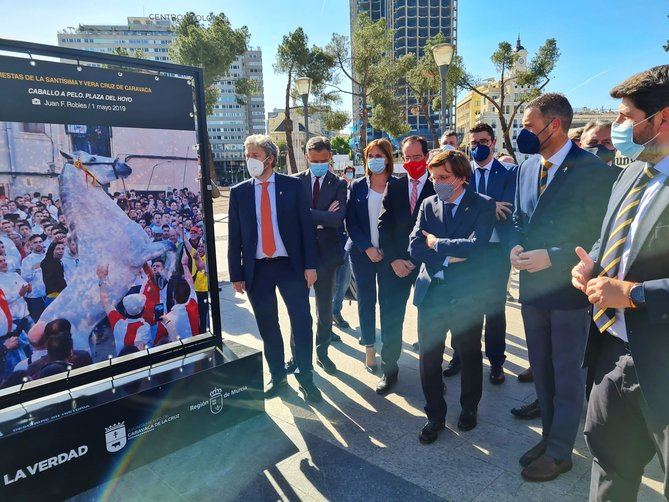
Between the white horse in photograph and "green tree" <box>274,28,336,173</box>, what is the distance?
2765cm

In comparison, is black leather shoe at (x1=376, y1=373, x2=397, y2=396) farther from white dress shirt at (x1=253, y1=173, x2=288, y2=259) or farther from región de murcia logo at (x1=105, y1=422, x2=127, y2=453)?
región de murcia logo at (x1=105, y1=422, x2=127, y2=453)

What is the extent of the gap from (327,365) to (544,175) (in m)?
2.52

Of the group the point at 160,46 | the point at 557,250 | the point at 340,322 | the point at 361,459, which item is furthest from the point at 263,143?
the point at 160,46

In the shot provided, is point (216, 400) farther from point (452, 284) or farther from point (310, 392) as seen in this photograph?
point (452, 284)

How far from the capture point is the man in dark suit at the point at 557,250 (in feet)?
7.81

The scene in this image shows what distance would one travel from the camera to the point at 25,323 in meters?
2.40

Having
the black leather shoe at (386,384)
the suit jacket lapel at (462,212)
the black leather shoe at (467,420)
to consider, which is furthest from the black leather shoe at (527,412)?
the suit jacket lapel at (462,212)

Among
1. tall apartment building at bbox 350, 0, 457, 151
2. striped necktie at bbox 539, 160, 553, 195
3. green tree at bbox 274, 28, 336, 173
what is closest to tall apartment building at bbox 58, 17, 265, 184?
tall apartment building at bbox 350, 0, 457, 151

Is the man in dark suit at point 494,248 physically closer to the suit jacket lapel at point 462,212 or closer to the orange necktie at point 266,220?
the suit jacket lapel at point 462,212

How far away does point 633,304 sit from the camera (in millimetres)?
1595

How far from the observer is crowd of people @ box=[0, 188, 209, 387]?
2.34 m

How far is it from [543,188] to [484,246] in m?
0.51

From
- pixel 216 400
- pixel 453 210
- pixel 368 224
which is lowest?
pixel 216 400

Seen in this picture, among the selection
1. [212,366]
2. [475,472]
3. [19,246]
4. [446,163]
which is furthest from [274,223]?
[475,472]
